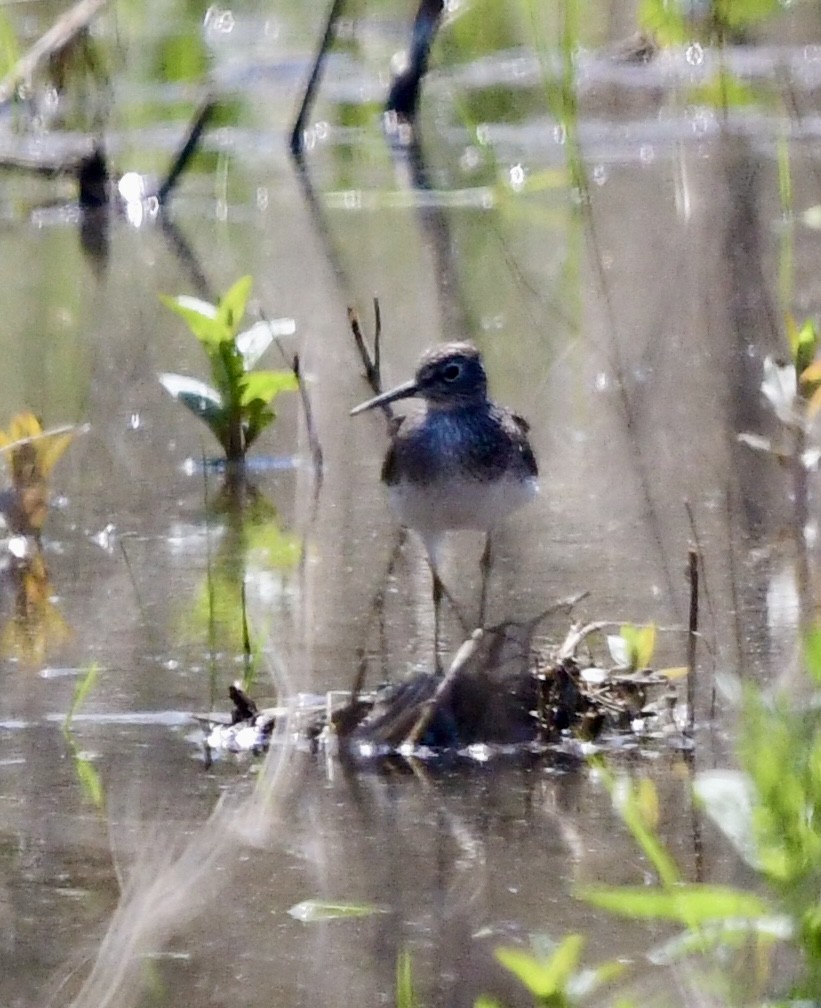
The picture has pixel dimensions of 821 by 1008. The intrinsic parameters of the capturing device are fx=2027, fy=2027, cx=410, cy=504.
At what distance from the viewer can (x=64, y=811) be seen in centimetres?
338

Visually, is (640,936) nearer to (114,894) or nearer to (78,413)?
(114,894)

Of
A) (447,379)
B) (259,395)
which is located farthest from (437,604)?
(259,395)

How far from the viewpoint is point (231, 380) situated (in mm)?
5344

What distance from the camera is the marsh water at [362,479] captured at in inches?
119

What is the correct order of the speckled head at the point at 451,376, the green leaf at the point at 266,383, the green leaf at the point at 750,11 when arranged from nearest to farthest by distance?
the speckled head at the point at 451,376 → the green leaf at the point at 266,383 → the green leaf at the point at 750,11

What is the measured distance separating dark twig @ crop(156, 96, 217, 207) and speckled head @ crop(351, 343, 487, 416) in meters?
3.69

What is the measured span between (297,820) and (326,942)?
484 millimetres

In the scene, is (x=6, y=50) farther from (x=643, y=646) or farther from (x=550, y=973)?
(x=550, y=973)

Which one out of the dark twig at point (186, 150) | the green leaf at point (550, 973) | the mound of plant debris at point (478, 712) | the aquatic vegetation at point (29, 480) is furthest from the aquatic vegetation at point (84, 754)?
the dark twig at point (186, 150)

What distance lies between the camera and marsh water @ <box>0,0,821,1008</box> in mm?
3014

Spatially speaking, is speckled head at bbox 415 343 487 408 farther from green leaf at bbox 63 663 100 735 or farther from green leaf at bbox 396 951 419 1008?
green leaf at bbox 396 951 419 1008

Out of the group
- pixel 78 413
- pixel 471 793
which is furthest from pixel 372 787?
pixel 78 413

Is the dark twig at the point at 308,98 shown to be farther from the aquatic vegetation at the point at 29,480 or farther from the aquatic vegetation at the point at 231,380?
the aquatic vegetation at the point at 29,480

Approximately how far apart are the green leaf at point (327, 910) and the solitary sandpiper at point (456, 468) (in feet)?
4.04
